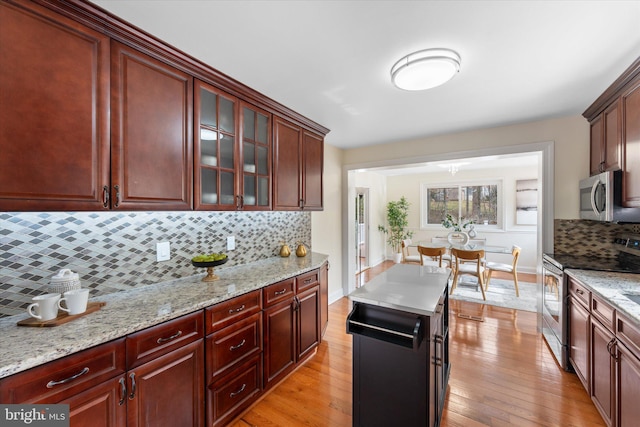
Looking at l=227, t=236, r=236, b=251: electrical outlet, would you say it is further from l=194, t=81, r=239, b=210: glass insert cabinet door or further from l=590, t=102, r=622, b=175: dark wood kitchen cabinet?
l=590, t=102, r=622, b=175: dark wood kitchen cabinet

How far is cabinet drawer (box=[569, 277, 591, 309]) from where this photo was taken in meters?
1.88

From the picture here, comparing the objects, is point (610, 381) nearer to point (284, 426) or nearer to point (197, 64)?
point (284, 426)

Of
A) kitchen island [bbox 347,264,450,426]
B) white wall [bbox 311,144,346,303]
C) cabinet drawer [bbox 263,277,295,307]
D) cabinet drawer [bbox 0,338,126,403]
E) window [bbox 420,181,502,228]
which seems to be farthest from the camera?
window [bbox 420,181,502,228]

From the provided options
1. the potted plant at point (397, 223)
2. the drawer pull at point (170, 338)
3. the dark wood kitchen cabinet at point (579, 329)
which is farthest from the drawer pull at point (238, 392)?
the potted plant at point (397, 223)

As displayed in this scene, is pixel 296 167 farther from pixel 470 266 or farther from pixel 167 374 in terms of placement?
pixel 470 266

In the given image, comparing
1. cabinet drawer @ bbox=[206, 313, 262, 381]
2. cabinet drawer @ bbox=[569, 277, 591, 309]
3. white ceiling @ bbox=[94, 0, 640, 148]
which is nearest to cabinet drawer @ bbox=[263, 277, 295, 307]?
cabinet drawer @ bbox=[206, 313, 262, 381]

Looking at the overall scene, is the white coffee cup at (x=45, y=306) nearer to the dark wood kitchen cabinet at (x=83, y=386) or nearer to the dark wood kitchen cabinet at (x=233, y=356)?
the dark wood kitchen cabinet at (x=83, y=386)

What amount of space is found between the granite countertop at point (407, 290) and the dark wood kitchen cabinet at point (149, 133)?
4.49ft

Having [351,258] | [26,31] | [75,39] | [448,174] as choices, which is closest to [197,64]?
[75,39]

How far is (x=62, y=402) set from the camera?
105cm

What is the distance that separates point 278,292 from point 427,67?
1.97 metres

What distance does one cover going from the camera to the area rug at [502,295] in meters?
3.84

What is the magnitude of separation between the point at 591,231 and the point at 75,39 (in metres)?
4.44

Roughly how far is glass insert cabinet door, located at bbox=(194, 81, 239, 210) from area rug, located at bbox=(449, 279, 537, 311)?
399cm
